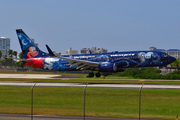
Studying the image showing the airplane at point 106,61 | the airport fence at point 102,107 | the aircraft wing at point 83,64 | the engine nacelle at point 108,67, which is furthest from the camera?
the aircraft wing at point 83,64

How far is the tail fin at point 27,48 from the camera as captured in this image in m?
56.1

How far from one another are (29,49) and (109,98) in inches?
1566

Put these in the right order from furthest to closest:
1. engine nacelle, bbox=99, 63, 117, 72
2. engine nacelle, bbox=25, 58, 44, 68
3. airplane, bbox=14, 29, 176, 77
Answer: engine nacelle, bbox=25, 58, 44, 68
airplane, bbox=14, 29, 176, 77
engine nacelle, bbox=99, 63, 117, 72

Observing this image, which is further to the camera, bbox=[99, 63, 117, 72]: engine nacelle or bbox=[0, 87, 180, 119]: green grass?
bbox=[99, 63, 117, 72]: engine nacelle

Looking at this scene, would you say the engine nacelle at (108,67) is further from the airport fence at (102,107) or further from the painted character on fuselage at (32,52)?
the airport fence at (102,107)

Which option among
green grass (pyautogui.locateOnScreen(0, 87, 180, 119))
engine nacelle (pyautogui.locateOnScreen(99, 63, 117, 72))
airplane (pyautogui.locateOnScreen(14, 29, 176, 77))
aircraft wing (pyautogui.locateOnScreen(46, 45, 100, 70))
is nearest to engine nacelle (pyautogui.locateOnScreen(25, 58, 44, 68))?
airplane (pyautogui.locateOnScreen(14, 29, 176, 77))

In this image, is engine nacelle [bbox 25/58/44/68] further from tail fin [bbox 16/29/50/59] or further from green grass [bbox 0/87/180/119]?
green grass [bbox 0/87/180/119]

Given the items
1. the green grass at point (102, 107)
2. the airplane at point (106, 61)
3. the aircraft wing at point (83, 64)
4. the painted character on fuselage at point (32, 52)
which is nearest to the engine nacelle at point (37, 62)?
the airplane at point (106, 61)

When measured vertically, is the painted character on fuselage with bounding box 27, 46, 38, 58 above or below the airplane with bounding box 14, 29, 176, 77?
Result: above

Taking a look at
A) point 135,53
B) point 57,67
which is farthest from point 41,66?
point 135,53

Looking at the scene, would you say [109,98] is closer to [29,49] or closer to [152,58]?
[152,58]

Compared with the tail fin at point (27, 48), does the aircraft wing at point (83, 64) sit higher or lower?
lower

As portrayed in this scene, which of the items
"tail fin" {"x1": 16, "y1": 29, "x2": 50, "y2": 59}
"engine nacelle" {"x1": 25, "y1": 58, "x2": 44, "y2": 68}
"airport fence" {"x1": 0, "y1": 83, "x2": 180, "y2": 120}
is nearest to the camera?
"airport fence" {"x1": 0, "y1": 83, "x2": 180, "y2": 120}

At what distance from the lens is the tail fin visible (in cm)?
5609
